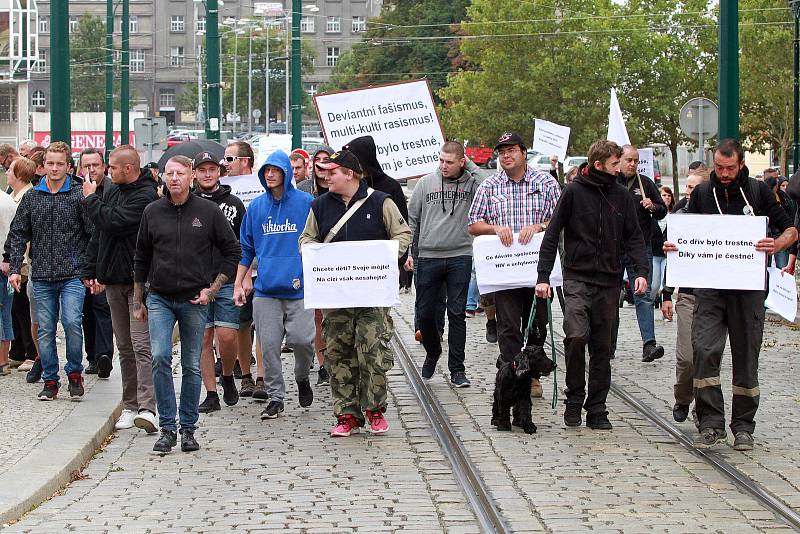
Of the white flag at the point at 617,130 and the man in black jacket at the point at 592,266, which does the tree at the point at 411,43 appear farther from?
the man in black jacket at the point at 592,266

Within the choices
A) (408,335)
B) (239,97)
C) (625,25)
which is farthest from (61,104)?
(239,97)

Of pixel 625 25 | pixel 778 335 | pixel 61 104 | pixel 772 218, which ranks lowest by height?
pixel 778 335

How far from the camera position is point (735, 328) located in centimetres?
903

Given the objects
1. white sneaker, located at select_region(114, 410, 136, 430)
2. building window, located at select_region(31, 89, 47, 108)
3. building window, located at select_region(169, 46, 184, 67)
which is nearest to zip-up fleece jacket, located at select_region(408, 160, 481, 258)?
white sneaker, located at select_region(114, 410, 136, 430)

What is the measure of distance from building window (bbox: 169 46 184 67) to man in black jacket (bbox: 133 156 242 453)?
11356 centimetres

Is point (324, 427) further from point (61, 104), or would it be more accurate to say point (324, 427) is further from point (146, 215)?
point (61, 104)

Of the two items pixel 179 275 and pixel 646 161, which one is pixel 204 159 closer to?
pixel 179 275

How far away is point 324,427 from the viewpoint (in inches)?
393

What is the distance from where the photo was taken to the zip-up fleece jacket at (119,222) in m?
9.68

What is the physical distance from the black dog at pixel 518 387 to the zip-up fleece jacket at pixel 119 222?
2637 millimetres

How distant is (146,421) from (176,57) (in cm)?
11413

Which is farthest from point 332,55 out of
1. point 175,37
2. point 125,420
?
point 125,420

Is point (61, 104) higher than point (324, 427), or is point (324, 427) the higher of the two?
point (61, 104)

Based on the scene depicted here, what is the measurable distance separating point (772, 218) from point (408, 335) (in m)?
6.88
